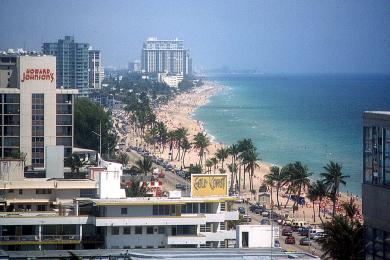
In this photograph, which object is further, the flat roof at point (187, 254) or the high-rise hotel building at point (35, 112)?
the high-rise hotel building at point (35, 112)

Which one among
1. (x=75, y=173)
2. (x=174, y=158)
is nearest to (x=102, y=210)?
(x=75, y=173)

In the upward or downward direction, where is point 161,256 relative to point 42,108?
downward

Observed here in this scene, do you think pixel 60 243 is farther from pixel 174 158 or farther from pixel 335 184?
pixel 174 158

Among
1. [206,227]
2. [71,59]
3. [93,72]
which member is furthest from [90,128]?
[93,72]

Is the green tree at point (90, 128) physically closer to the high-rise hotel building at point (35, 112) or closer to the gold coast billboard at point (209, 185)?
the high-rise hotel building at point (35, 112)

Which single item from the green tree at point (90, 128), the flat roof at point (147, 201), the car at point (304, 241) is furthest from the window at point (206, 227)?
the green tree at point (90, 128)

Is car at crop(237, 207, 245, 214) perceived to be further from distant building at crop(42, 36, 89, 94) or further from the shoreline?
distant building at crop(42, 36, 89, 94)

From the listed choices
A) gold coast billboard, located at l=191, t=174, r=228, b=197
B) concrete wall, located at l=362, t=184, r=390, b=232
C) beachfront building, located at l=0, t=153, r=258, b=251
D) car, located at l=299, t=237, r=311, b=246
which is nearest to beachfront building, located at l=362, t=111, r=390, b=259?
concrete wall, located at l=362, t=184, r=390, b=232
